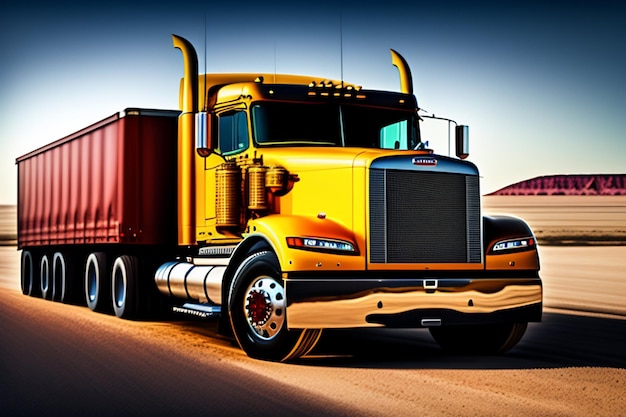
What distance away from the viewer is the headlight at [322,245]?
1097 cm

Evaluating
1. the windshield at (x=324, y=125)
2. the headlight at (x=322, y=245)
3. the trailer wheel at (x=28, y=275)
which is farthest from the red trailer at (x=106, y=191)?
the headlight at (x=322, y=245)

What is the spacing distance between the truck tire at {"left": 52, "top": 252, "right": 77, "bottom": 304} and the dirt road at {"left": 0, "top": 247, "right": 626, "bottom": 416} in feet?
18.3

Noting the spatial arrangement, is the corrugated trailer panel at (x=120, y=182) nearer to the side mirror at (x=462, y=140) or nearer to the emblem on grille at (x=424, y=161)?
the side mirror at (x=462, y=140)

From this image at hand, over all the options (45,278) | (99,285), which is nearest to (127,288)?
(99,285)

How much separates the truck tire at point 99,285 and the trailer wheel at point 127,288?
794 millimetres

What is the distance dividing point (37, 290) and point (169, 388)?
15.5 meters

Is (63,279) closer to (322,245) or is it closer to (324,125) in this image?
(324,125)

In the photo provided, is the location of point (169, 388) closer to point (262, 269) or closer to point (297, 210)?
point (262, 269)

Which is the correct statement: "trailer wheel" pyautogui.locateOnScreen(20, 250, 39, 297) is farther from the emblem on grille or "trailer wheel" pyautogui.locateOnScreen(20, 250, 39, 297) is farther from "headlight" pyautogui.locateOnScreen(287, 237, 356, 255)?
the emblem on grille

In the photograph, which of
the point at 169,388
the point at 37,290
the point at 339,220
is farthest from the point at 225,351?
the point at 37,290

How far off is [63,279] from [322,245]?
11134 mm

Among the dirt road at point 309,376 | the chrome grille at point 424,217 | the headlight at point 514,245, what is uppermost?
the chrome grille at point 424,217

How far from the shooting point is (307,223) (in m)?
11.3

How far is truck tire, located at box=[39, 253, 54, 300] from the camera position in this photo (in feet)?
73.4
